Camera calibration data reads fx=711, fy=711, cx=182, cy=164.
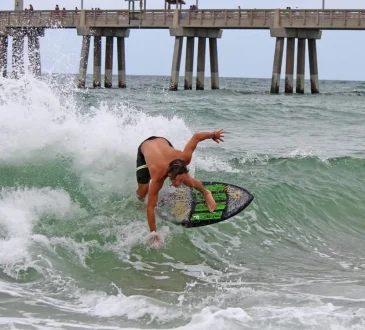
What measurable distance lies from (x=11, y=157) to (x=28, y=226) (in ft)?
6.84

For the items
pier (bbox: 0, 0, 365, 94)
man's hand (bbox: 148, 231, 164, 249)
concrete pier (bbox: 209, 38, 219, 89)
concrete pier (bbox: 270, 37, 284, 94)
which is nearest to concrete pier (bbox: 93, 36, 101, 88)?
pier (bbox: 0, 0, 365, 94)

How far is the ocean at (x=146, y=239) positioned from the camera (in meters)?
5.77

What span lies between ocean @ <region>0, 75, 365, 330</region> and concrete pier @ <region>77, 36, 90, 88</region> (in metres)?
28.9

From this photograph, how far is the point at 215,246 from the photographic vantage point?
862 centimetres

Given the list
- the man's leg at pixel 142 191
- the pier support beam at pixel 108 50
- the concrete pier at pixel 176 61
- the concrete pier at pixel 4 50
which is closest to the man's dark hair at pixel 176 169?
the man's leg at pixel 142 191

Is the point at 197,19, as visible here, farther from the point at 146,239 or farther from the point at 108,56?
the point at 146,239

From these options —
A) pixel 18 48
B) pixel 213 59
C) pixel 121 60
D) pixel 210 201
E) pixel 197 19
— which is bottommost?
pixel 210 201

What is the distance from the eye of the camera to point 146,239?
7.99 m

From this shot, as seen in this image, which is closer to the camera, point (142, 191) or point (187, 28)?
point (142, 191)

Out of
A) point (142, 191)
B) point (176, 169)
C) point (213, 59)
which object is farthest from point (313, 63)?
point (176, 169)

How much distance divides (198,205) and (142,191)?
31.3 inches

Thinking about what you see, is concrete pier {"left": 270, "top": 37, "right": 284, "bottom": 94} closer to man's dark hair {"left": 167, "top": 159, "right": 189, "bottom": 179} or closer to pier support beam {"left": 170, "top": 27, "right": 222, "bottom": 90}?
pier support beam {"left": 170, "top": 27, "right": 222, "bottom": 90}

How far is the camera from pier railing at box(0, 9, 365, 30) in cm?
3656

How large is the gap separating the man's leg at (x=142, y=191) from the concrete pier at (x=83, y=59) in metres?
33.8
